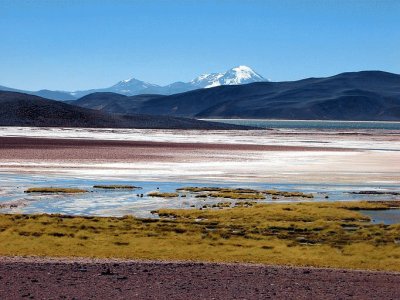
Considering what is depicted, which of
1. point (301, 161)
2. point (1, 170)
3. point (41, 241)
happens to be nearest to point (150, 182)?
point (1, 170)

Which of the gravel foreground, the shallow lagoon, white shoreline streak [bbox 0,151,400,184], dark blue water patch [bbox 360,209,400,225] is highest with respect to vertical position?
white shoreline streak [bbox 0,151,400,184]

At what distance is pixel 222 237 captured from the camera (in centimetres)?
2189

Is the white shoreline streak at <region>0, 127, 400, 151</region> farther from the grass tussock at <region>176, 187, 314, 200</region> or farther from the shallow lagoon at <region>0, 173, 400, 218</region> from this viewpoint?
the grass tussock at <region>176, 187, 314, 200</region>

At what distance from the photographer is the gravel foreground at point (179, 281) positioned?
48.6ft

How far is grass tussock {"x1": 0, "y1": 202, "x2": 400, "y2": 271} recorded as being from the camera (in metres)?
19.4

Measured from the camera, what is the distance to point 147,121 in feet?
570

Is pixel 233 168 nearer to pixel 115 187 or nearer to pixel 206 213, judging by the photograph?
pixel 115 187

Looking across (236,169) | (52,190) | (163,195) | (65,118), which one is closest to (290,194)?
(163,195)

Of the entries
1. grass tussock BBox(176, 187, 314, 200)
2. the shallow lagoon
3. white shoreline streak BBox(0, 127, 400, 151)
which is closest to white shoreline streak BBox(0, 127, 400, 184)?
the shallow lagoon

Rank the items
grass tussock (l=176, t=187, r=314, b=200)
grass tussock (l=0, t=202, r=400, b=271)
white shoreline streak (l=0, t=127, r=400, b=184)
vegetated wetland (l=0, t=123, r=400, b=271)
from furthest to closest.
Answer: white shoreline streak (l=0, t=127, r=400, b=184) < grass tussock (l=176, t=187, r=314, b=200) < vegetated wetland (l=0, t=123, r=400, b=271) < grass tussock (l=0, t=202, r=400, b=271)

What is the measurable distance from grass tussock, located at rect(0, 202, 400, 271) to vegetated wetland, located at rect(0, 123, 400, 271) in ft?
0.11

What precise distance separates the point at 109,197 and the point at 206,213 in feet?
22.4

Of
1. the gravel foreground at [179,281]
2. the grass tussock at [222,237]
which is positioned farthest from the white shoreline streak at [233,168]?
the gravel foreground at [179,281]

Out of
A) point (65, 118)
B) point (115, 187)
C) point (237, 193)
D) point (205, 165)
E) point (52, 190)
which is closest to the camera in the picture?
point (52, 190)
